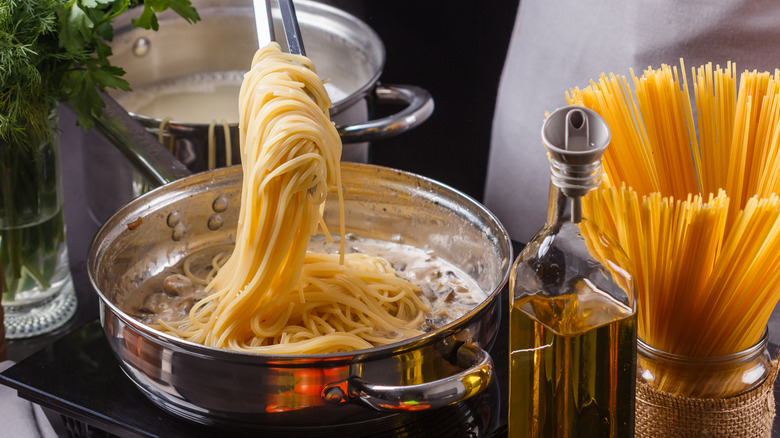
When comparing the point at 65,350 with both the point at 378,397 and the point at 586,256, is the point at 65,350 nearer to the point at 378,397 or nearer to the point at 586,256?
the point at 378,397

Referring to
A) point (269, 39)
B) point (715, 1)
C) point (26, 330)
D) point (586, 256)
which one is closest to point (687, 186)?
point (586, 256)

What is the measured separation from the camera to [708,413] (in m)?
0.72

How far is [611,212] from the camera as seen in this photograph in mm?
709

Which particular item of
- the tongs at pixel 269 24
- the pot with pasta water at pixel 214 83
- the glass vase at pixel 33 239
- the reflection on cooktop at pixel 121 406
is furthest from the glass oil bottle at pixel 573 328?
the glass vase at pixel 33 239

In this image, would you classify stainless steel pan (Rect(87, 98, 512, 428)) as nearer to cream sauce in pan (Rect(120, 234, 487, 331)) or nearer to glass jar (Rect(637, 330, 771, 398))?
cream sauce in pan (Rect(120, 234, 487, 331))

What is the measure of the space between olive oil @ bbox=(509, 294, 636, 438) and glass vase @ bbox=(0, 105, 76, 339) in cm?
80

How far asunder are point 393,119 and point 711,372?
2.40 ft

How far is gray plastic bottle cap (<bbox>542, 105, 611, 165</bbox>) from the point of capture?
60cm

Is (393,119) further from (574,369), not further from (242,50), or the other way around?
(574,369)

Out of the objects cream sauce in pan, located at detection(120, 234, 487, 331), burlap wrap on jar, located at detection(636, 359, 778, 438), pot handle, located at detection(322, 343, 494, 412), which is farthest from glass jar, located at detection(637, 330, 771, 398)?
cream sauce in pan, located at detection(120, 234, 487, 331)

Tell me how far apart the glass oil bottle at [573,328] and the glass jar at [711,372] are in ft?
0.15

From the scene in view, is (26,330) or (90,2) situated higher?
(90,2)

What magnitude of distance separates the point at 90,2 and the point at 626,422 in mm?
878

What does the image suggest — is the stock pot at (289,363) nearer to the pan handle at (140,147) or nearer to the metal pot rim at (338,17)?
the pan handle at (140,147)
